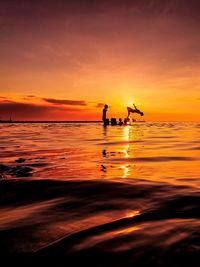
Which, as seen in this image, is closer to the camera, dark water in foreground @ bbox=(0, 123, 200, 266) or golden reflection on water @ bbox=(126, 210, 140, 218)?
dark water in foreground @ bbox=(0, 123, 200, 266)

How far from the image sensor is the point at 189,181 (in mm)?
5043

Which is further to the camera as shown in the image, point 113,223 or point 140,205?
point 140,205

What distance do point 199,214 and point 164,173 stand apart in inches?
114

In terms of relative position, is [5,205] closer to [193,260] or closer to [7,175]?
[7,175]

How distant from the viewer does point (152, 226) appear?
8.96ft

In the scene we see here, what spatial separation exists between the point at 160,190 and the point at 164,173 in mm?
1645

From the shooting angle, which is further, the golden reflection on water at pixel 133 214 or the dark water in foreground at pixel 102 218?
the golden reflection on water at pixel 133 214

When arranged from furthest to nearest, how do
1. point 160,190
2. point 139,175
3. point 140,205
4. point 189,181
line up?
point 139,175, point 189,181, point 160,190, point 140,205

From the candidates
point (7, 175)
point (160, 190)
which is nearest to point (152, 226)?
point (160, 190)

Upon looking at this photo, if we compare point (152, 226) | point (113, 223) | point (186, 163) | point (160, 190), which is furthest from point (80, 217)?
point (186, 163)

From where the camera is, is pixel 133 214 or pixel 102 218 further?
pixel 133 214

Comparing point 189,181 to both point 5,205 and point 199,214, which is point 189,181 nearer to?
point 199,214

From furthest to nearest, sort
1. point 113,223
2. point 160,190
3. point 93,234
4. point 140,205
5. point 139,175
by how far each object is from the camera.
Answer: point 139,175 < point 160,190 < point 140,205 < point 113,223 < point 93,234

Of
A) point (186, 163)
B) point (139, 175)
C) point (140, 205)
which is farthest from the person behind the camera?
point (186, 163)
